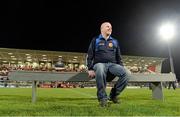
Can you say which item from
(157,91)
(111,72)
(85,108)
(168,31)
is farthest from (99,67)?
(168,31)

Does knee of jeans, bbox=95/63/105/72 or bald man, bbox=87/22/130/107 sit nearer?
knee of jeans, bbox=95/63/105/72

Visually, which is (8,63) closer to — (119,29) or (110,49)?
(119,29)

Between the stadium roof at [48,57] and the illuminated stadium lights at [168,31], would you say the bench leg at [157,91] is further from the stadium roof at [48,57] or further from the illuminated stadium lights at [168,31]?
the stadium roof at [48,57]

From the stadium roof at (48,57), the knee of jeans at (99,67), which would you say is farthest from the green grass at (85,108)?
the stadium roof at (48,57)

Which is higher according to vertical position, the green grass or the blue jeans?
the blue jeans

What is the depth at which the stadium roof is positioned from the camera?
5325cm

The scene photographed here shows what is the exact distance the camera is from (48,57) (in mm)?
58094

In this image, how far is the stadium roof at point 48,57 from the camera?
175 feet

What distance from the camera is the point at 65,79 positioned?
24.5 ft

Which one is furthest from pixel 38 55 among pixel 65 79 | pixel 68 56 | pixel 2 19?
pixel 65 79

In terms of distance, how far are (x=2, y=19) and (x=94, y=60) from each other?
53.1m

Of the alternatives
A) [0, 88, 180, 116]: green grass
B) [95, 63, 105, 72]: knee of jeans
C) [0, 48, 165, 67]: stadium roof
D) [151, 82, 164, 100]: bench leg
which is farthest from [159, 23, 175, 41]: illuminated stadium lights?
[95, 63, 105, 72]: knee of jeans

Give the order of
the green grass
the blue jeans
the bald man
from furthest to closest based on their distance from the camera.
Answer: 1. the bald man
2. the blue jeans
3. the green grass

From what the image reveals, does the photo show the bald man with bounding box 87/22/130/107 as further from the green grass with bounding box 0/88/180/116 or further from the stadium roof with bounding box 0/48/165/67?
the stadium roof with bounding box 0/48/165/67
